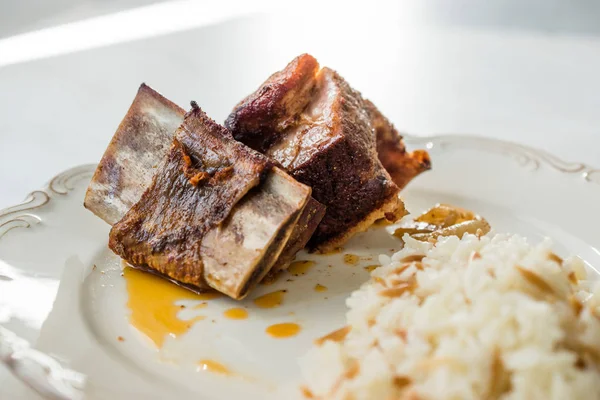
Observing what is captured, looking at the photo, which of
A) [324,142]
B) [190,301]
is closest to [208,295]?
[190,301]

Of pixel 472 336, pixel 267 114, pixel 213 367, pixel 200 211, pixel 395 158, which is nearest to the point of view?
pixel 472 336

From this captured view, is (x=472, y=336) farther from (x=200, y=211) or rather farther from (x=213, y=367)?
(x=200, y=211)

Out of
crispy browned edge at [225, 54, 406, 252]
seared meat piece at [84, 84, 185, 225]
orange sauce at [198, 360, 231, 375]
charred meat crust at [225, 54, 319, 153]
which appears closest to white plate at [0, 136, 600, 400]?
orange sauce at [198, 360, 231, 375]

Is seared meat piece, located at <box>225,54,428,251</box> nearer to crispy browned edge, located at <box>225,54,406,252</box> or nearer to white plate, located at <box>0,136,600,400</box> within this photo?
crispy browned edge, located at <box>225,54,406,252</box>

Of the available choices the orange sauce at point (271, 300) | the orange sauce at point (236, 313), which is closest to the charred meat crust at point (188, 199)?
the orange sauce at point (236, 313)

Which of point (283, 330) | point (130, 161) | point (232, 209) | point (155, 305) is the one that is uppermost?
point (130, 161)

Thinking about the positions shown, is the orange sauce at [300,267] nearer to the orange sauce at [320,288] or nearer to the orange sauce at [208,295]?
the orange sauce at [320,288]
